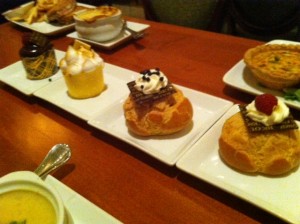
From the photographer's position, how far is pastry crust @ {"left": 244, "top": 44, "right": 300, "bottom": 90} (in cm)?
108

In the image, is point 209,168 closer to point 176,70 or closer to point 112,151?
point 112,151

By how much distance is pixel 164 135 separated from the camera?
1003mm

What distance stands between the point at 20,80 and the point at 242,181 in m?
1.04

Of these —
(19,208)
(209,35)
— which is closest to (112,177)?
(19,208)

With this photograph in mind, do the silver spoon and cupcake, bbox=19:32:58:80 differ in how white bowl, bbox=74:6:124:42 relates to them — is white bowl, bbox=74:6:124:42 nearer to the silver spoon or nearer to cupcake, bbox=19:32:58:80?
cupcake, bbox=19:32:58:80

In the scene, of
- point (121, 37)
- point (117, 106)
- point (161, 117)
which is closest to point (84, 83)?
point (117, 106)

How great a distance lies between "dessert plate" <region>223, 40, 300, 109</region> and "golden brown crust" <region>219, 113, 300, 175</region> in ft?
0.86

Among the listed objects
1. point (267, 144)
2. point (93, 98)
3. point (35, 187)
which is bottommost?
point (93, 98)

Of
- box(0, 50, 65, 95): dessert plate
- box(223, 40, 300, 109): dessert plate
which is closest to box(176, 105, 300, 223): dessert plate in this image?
box(223, 40, 300, 109): dessert plate

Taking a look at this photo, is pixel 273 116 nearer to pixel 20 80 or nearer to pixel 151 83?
pixel 151 83

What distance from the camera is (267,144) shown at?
82 centimetres

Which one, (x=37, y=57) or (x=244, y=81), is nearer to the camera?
(x=244, y=81)

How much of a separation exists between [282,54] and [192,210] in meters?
0.77

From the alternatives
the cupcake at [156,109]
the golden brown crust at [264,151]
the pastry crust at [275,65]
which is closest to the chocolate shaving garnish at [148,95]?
the cupcake at [156,109]
